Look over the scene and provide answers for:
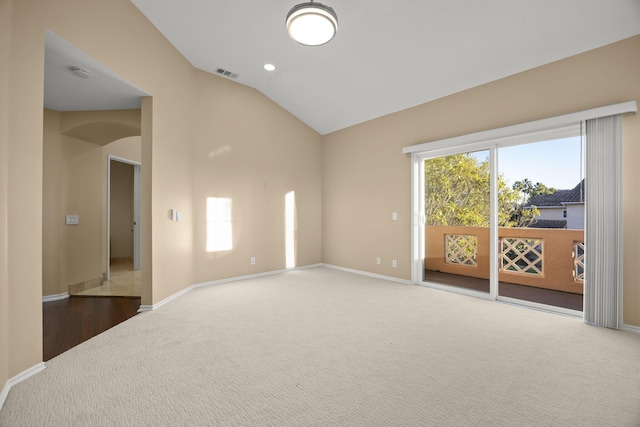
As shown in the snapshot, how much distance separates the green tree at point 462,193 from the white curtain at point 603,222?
0.84 meters

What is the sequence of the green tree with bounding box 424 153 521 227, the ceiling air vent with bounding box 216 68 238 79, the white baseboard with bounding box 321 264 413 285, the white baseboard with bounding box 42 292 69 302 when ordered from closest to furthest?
the green tree with bounding box 424 153 521 227, the white baseboard with bounding box 42 292 69 302, the ceiling air vent with bounding box 216 68 238 79, the white baseboard with bounding box 321 264 413 285

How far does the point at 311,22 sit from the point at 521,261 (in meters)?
4.38

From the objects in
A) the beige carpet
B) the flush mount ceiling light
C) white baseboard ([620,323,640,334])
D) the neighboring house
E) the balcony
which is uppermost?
the flush mount ceiling light

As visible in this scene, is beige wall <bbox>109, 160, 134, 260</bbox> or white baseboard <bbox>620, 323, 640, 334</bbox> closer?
white baseboard <bbox>620, 323, 640, 334</bbox>

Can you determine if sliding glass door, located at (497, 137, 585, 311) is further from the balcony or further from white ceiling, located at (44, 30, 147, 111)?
white ceiling, located at (44, 30, 147, 111)

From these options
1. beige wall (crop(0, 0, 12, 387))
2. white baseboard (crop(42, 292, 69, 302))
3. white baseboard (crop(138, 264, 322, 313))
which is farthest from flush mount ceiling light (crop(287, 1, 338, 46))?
white baseboard (crop(42, 292, 69, 302))

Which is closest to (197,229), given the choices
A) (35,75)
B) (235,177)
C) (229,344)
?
Result: (235,177)

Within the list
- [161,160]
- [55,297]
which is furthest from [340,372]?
[55,297]

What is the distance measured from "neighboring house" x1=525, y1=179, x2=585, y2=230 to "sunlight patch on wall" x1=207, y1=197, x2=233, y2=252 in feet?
14.4

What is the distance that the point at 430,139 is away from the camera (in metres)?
4.47

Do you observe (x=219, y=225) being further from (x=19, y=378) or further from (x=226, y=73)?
(x=19, y=378)

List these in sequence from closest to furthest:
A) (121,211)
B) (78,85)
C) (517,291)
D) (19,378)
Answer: (19,378) → (78,85) → (517,291) → (121,211)

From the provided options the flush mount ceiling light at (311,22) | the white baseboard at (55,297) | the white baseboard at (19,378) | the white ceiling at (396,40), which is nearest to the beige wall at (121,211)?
the white baseboard at (55,297)

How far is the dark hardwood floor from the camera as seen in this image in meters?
2.67
